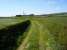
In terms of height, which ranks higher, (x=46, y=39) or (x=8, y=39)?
(x=46, y=39)

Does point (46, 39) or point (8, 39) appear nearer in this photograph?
point (46, 39)

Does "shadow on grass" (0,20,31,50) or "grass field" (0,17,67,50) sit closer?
"grass field" (0,17,67,50)

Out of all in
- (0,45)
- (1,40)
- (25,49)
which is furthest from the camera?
(1,40)

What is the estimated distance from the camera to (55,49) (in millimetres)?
11406

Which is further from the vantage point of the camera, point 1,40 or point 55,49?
point 1,40

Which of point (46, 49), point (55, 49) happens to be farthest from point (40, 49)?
point (55, 49)

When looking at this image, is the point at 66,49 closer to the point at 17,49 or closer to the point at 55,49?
the point at 55,49

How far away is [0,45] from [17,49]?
199 cm

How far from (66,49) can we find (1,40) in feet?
30.9

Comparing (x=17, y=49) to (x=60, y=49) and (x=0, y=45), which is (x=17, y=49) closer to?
(x=0, y=45)

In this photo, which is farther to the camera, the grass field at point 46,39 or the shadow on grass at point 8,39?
the shadow on grass at point 8,39

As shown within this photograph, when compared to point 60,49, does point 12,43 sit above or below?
below

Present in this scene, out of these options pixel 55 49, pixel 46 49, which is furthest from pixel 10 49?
pixel 55 49

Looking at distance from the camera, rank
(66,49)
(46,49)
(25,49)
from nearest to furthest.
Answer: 1. (66,49)
2. (46,49)
3. (25,49)
